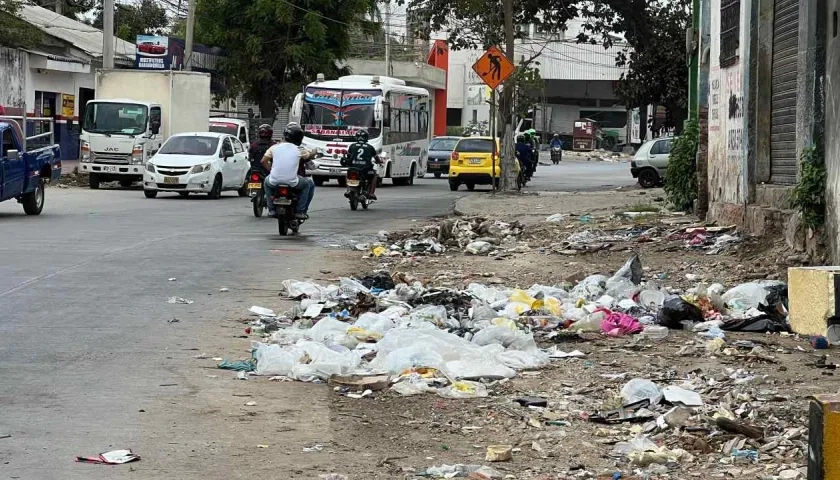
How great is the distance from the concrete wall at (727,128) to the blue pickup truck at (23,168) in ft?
37.0

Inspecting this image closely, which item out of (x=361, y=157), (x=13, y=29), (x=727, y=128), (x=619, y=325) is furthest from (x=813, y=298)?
(x=13, y=29)

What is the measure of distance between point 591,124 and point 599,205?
65885 mm

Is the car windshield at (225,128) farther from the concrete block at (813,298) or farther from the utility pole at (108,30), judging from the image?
the concrete block at (813,298)

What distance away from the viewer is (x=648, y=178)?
38.7 metres

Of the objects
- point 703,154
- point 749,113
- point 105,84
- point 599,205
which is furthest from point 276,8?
point 749,113

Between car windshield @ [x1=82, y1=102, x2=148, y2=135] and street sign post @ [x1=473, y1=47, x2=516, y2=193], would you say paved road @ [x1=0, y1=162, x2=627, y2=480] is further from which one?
car windshield @ [x1=82, y1=102, x2=148, y2=135]

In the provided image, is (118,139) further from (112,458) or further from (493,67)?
(112,458)

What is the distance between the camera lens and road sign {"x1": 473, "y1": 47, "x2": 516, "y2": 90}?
1086 inches

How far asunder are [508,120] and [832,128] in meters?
21.0

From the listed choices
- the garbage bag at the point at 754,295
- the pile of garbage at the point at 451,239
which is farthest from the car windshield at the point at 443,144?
the garbage bag at the point at 754,295

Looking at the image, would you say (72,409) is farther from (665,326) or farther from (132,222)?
(132,222)

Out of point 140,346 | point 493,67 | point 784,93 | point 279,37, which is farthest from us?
point 279,37

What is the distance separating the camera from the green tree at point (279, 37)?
5094cm

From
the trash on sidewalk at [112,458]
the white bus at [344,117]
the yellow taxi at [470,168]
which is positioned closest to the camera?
the trash on sidewalk at [112,458]
